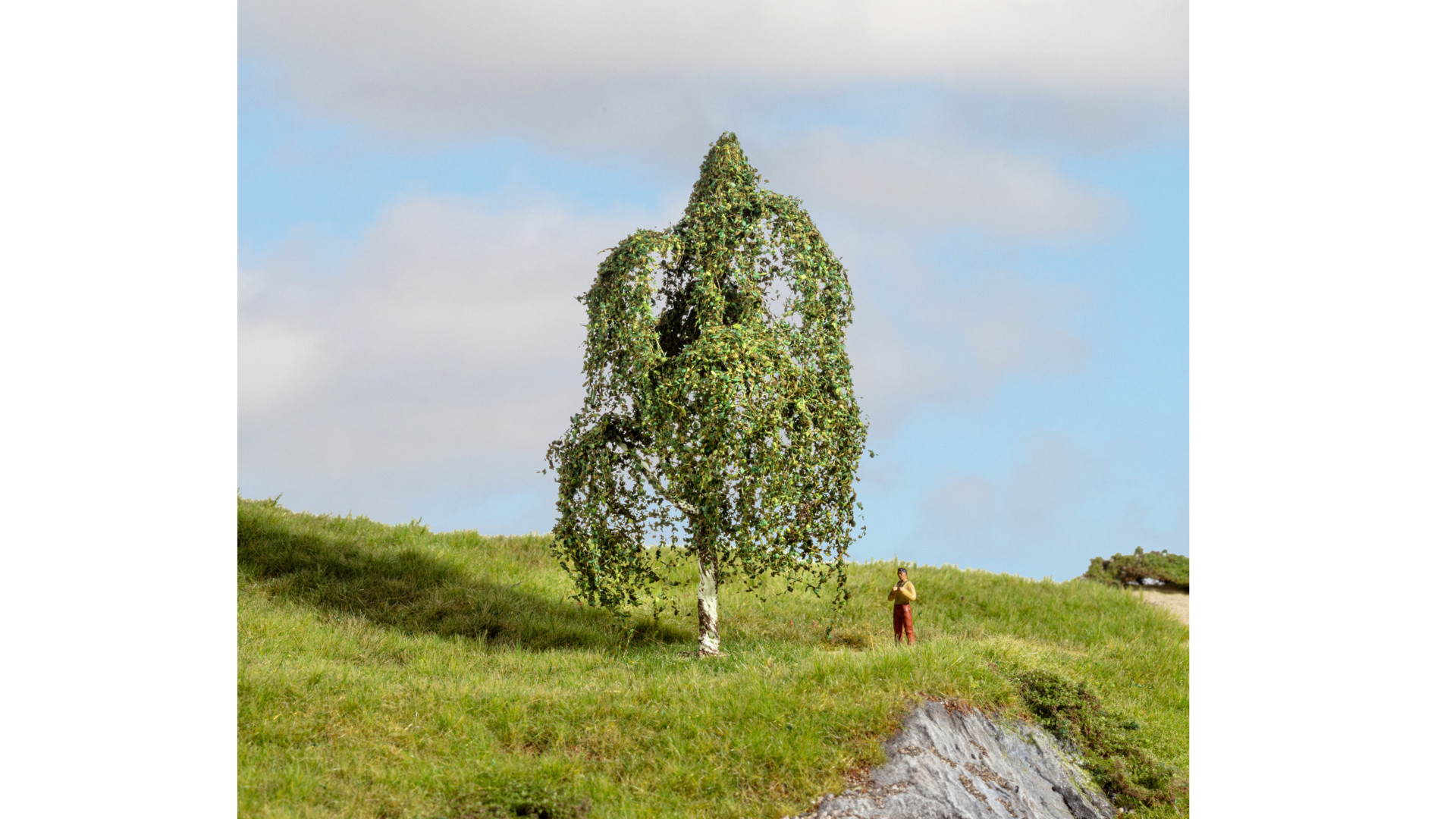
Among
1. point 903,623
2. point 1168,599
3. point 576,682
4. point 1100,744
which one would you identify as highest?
point 903,623

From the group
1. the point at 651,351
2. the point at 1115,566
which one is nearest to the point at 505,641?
the point at 651,351

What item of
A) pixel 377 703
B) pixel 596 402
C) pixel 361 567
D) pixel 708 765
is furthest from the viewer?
pixel 361 567

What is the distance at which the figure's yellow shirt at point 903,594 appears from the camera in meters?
16.9

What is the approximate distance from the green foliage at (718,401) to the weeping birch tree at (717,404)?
25mm

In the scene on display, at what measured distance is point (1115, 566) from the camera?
96.2 ft

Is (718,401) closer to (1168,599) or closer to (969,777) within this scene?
(969,777)

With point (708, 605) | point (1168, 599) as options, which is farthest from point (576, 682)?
point (1168, 599)

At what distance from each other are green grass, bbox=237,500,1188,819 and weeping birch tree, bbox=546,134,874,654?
171 cm

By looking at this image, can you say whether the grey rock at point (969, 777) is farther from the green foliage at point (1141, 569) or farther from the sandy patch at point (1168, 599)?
the green foliage at point (1141, 569)

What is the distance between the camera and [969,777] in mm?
13172

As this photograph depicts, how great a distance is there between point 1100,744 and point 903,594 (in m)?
3.41

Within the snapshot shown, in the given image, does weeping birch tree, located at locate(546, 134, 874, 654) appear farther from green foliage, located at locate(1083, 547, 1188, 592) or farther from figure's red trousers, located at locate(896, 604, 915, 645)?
green foliage, located at locate(1083, 547, 1188, 592)
